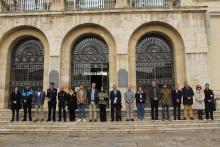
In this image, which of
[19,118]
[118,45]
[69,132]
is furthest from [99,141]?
[118,45]

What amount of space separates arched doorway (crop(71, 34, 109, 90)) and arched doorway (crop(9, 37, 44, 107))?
7.15 feet

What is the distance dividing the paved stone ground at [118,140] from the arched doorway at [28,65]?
7.69 meters

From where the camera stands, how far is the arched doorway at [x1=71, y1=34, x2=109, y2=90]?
19828 mm

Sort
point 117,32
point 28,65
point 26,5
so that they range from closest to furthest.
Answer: point 117,32 → point 28,65 → point 26,5

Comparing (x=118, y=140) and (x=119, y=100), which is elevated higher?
(x=119, y=100)

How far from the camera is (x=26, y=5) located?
20984 millimetres

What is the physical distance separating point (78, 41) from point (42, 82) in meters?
3.58

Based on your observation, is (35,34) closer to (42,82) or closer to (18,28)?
(18,28)

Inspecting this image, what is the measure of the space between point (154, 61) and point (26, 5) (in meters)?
9.51

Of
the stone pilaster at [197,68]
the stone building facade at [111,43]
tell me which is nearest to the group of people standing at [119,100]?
the stone pilaster at [197,68]

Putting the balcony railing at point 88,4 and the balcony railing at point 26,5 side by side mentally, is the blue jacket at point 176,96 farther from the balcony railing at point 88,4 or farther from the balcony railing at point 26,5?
the balcony railing at point 26,5

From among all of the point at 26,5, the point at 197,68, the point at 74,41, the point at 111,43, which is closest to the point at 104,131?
the point at 111,43

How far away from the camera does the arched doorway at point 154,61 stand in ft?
64.1

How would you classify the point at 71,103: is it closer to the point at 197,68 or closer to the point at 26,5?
the point at 197,68
